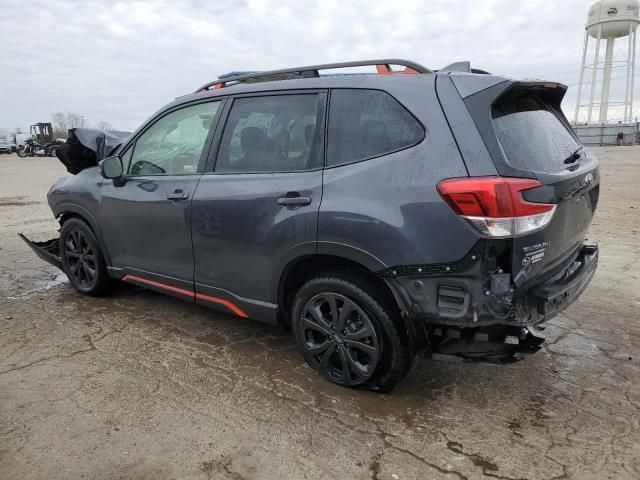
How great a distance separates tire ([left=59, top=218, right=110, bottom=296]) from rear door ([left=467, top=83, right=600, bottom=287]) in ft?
11.7

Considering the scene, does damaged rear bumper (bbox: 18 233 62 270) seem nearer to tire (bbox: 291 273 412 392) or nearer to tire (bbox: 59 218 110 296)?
tire (bbox: 59 218 110 296)

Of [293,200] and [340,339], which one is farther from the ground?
[293,200]

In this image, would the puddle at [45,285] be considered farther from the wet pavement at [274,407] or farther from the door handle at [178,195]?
the door handle at [178,195]

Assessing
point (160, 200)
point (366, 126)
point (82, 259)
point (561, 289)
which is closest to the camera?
point (561, 289)

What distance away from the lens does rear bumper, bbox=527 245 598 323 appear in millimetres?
2473

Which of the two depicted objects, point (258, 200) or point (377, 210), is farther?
point (258, 200)

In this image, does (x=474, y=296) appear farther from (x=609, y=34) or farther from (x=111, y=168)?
(x=609, y=34)

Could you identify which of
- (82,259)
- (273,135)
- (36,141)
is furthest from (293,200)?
(36,141)

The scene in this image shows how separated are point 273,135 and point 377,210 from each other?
1.02 metres

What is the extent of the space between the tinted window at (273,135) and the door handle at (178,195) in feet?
1.09

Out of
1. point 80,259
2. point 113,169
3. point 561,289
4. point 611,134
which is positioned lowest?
point 80,259

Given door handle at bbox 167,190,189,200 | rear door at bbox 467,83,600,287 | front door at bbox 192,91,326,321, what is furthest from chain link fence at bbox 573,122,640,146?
door handle at bbox 167,190,189,200

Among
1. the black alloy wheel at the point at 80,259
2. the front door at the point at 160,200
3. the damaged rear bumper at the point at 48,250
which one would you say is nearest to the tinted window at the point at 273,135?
the front door at the point at 160,200

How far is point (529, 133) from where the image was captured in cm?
269
